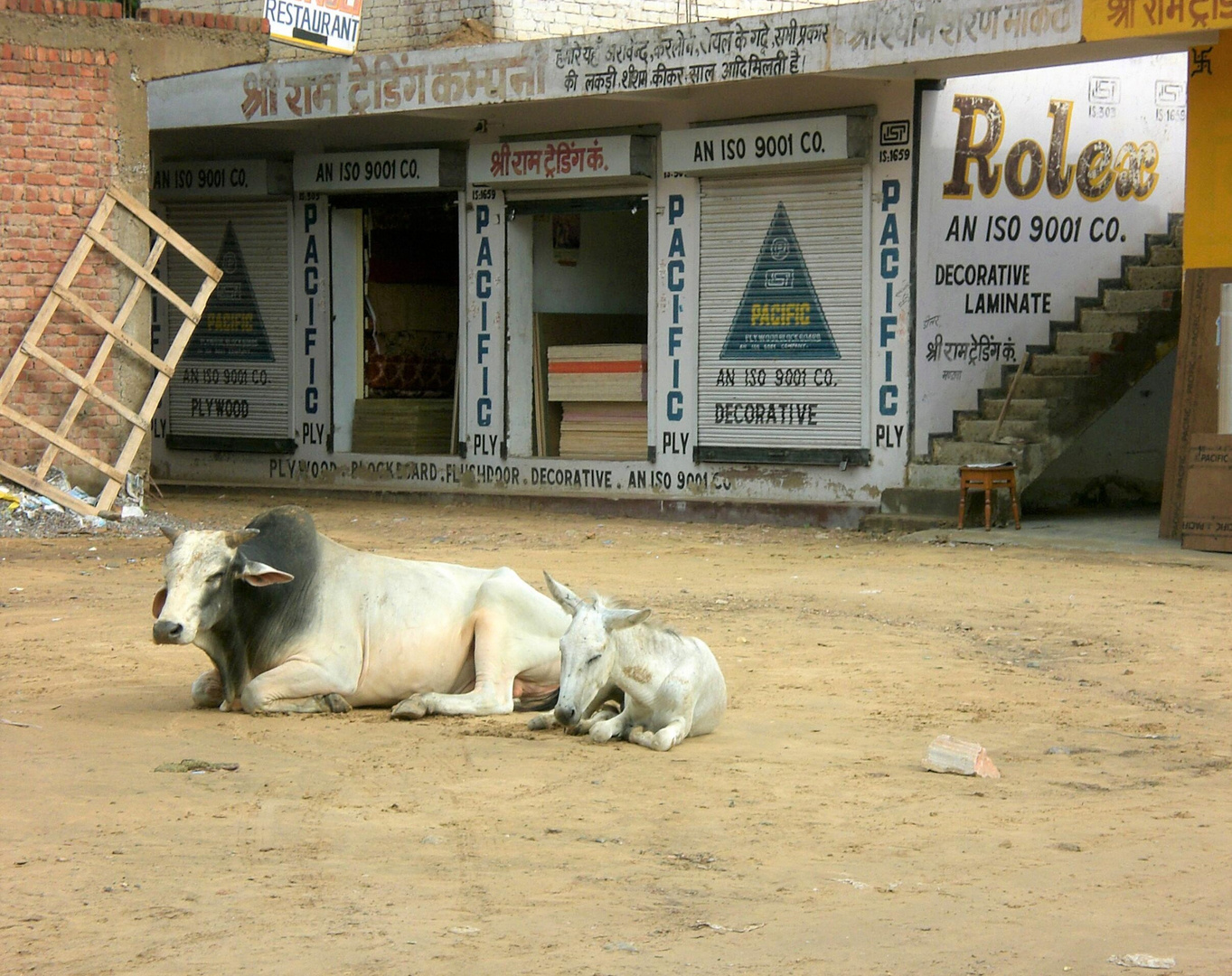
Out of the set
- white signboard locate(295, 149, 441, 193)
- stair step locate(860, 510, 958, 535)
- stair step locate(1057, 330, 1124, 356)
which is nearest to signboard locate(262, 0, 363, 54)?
white signboard locate(295, 149, 441, 193)

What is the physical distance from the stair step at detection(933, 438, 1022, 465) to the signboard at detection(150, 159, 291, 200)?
8.52 meters

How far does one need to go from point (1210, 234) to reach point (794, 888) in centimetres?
998

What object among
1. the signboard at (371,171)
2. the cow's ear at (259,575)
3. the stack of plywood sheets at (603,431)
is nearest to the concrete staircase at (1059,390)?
the stack of plywood sheets at (603,431)

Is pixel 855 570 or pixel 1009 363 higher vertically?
pixel 1009 363

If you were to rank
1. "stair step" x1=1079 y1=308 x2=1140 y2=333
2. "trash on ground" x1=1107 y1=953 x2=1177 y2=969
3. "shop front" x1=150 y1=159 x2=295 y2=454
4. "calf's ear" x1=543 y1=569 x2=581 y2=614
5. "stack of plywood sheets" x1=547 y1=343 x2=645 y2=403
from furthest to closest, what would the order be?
"shop front" x1=150 y1=159 x2=295 y2=454 < "stack of plywood sheets" x1=547 y1=343 x2=645 y2=403 < "stair step" x1=1079 y1=308 x2=1140 y2=333 < "calf's ear" x1=543 y1=569 x2=581 y2=614 < "trash on ground" x1=1107 y1=953 x2=1177 y2=969

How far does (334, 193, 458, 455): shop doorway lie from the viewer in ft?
62.4

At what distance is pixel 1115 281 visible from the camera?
1639 centimetres

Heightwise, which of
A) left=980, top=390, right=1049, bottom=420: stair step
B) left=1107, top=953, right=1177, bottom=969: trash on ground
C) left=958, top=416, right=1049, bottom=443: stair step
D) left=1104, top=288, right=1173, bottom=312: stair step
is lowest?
left=1107, top=953, right=1177, bottom=969: trash on ground

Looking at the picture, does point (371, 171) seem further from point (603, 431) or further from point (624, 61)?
point (624, 61)

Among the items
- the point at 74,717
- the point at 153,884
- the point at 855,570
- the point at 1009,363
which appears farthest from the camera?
the point at 1009,363

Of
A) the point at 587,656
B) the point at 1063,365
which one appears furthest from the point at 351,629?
the point at 1063,365

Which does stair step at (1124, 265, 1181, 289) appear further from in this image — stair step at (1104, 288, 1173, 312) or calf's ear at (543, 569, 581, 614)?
calf's ear at (543, 569, 581, 614)

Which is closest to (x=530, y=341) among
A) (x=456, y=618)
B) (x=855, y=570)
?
(x=855, y=570)

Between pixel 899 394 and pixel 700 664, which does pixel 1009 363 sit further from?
pixel 700 664
